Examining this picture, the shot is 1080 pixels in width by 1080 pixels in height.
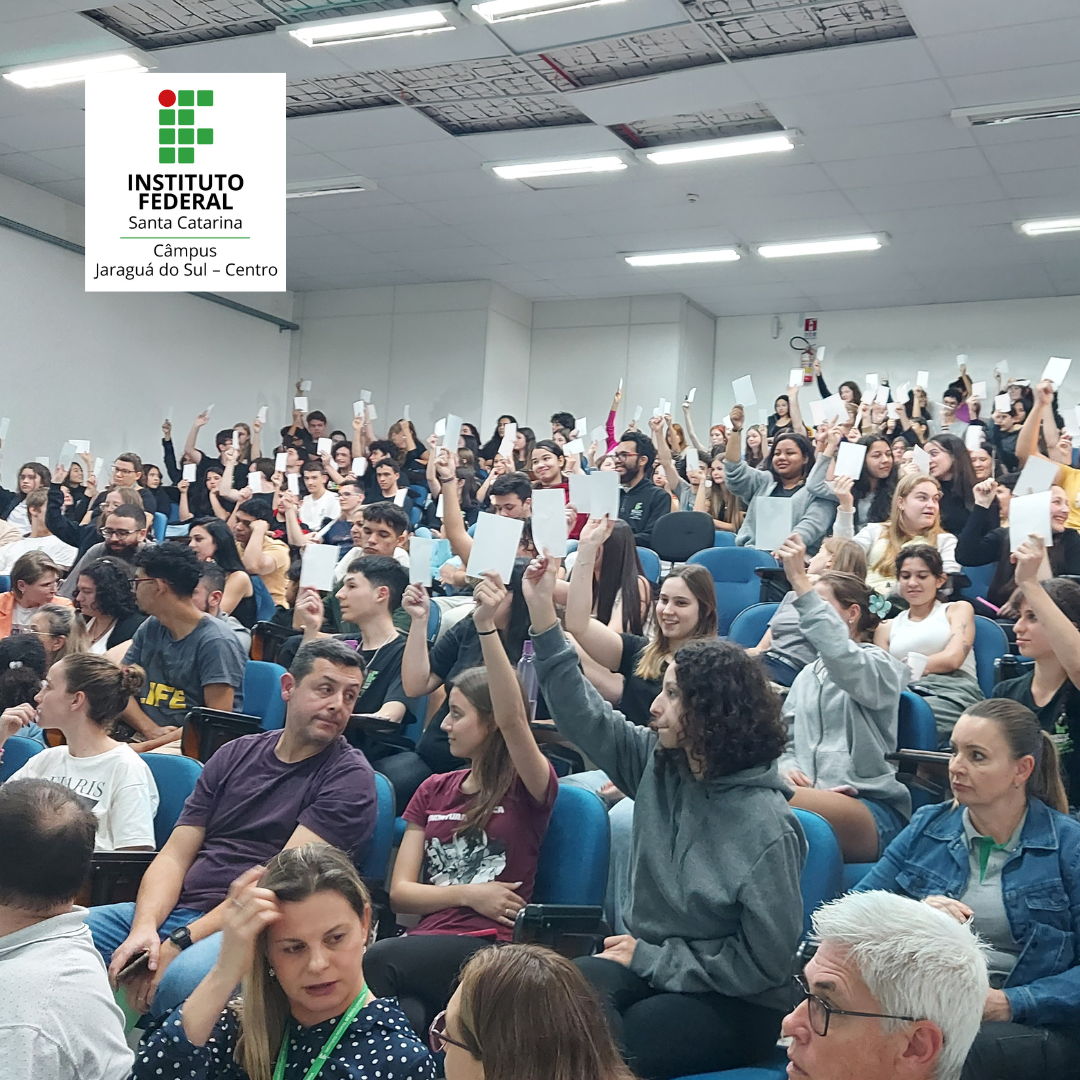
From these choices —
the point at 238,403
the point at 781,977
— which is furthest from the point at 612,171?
the point at 781,977

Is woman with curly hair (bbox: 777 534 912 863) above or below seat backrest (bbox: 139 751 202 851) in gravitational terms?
above

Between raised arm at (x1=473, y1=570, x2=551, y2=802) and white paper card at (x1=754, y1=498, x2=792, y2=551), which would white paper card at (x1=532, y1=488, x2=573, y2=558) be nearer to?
raised arm at (x1=473, y1=570, x2=551, y2=802)

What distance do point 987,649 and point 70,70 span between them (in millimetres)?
5995

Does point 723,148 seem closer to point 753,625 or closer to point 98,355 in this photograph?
point 753,625

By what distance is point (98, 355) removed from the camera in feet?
32.0

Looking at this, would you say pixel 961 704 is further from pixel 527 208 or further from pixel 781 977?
pixel 527 208

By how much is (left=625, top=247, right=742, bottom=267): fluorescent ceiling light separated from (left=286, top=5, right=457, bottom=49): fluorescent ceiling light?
4.08 m

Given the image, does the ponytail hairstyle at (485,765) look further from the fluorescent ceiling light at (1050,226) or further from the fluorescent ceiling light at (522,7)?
the fluorescent ceiling light at (1050,226)

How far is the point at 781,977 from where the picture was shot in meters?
2.07

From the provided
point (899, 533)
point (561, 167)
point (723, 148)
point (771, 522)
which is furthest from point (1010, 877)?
point (561, 167)

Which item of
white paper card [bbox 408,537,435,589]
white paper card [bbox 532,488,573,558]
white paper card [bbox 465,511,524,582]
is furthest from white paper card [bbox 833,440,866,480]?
white paper card [bbox 465,511,524,582]

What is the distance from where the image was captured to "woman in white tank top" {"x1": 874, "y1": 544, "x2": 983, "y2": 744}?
3432 mm

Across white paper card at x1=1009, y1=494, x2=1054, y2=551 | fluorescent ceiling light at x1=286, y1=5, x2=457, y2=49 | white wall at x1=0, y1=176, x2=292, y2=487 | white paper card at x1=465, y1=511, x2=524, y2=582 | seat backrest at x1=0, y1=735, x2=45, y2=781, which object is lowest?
seat backrest at x1=0, y1=735, x2=45, y2=781

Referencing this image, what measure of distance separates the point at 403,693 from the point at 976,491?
8.19 ft
